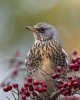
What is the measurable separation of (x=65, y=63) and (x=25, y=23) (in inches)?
161

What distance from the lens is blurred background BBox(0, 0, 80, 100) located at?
8012 mm

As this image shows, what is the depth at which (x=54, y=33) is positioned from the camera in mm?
4879

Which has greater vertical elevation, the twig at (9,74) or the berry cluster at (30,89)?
the twig at (9,74)

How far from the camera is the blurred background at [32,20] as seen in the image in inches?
315

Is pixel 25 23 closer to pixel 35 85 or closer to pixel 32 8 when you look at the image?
pixel 32 8

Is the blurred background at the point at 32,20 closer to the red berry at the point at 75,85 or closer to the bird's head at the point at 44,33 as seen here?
the bird's head at the point at 44,33

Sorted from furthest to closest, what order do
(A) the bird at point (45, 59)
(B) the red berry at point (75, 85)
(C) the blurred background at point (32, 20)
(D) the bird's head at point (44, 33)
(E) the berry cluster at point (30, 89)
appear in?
1. (C) the blurred background at point (32, 20)
2. (D) the bird's head at point (44, 33)
3. (A) the bird at point (45, 59)
4. (E) the berry cluster at point (30, 89)
5. (B) the red berry at point (75, 85)

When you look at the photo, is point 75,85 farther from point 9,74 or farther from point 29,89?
point 9,74

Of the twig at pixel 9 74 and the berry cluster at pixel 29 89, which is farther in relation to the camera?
the twig at pixel 9 74

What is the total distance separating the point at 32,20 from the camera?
26.0ft

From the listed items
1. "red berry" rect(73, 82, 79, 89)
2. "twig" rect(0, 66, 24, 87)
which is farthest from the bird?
"red berry" rect(73, 82, 79, 89)

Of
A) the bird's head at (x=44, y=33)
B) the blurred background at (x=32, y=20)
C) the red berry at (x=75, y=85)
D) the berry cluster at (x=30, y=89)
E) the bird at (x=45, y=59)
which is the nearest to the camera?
the red berry at (x=75, y=85)

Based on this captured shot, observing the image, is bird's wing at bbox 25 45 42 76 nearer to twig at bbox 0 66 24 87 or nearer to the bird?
the bird

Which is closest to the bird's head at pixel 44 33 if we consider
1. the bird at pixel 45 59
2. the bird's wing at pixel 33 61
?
the bird at pixel 45 59
